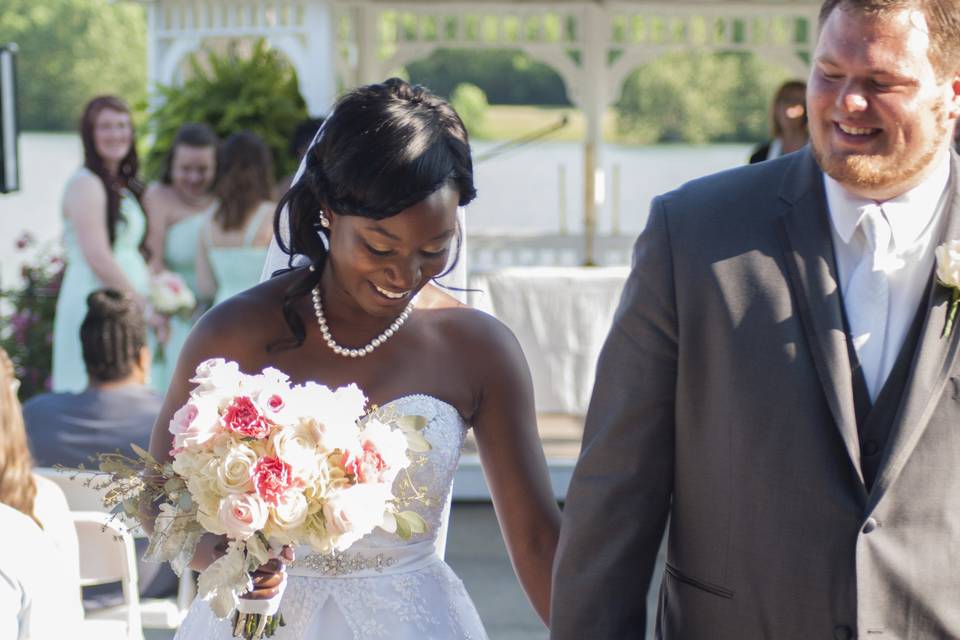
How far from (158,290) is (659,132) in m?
21.7

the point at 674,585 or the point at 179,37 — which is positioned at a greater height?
the point at 179,37

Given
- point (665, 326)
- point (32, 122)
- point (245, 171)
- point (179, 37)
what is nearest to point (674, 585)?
point (665, 326)

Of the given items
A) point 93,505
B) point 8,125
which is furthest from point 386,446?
point 8,125

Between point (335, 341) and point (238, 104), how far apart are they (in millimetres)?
6258

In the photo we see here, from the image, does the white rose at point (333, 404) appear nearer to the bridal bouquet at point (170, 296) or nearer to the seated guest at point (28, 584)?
the seated guest at point (28, 584)

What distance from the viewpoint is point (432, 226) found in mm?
2863

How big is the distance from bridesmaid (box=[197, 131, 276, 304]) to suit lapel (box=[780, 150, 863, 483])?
532 centimetres

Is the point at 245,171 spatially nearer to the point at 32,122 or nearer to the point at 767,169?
the point at 767,169

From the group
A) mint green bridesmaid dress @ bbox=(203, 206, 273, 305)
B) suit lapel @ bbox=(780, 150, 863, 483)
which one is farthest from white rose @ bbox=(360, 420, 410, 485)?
mint green bridesmaid dress @ bbox=(203, 206, 273, 305)

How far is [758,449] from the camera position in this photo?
7.69 ft

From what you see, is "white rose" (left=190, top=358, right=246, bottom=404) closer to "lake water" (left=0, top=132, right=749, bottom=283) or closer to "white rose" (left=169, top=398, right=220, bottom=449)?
"white rose" (left=169, top=398, right=220, bottom=449)

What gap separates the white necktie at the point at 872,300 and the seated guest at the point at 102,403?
11.9 feet

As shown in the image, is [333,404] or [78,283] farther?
[78,283]

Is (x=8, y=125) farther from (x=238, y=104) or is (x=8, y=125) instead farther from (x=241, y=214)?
(x=238, y=104)
